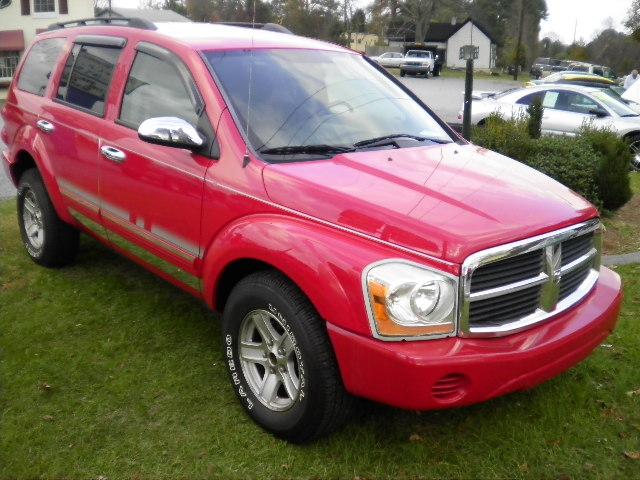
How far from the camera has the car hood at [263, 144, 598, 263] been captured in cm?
284

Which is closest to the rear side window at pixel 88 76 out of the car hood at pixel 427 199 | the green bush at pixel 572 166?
the car hood at pixel 427 199

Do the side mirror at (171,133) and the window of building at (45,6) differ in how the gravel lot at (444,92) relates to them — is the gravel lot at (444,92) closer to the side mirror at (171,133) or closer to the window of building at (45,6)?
the side mirror at (171,133)

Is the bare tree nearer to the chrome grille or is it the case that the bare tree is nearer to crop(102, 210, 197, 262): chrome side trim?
crop(102, 210, 197, 262): chrome side trim

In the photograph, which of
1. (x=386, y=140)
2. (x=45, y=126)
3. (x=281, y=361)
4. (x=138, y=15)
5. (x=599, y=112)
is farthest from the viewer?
(x=599, y=112)

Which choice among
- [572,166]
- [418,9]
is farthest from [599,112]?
[572,166]

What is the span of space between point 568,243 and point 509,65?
38.6 metres

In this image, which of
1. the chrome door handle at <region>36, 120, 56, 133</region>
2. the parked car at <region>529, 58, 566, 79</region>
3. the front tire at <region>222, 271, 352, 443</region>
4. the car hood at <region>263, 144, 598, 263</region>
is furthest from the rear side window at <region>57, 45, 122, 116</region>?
the parked car at <region>529, 58, 566, 79</region>

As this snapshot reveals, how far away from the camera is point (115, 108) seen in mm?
4371

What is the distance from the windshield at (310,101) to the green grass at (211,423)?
1.46 metres

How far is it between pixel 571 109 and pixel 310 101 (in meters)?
11.1

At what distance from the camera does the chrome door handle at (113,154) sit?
420 cm

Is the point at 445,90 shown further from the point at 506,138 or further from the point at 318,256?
the point at 318,256

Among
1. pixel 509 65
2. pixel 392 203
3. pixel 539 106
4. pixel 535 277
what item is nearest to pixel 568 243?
pixel 535 277

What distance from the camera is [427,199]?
10.0 feet
